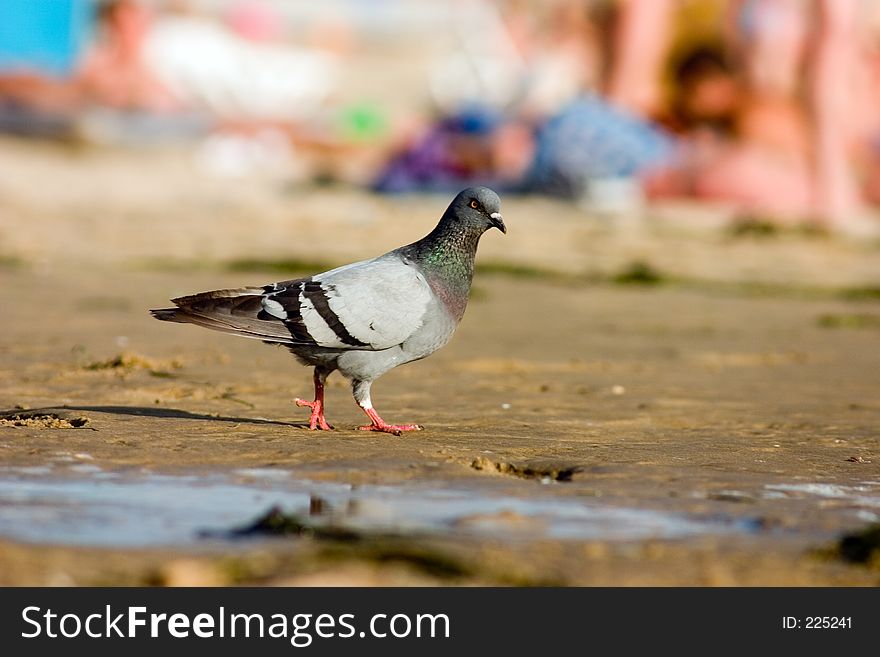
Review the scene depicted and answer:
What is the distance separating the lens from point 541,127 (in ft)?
59.8

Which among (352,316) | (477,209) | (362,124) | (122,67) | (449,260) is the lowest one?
(352,316)

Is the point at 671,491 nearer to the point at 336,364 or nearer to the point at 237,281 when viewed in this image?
the point at 336,364

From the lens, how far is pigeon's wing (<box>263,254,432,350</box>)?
16.2 feet

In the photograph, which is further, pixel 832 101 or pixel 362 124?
pixel 362 124

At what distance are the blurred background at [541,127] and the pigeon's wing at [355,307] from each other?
282 inches

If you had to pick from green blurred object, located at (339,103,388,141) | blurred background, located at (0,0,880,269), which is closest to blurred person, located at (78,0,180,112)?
blurred background, located at (0,0,880,269)

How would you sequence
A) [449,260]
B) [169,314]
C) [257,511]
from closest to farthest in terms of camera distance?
[257,511] → [169,314] → [449,260]

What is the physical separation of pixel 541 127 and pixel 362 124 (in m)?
14.8

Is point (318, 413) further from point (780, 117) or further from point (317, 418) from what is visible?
point (780, 117)

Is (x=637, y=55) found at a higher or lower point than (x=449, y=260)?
higher

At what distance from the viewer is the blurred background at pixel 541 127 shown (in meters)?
17.3

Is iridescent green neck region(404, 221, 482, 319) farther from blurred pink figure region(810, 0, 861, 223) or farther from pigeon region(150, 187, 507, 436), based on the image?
blurred pink figure region(810, 0, 861, 223)

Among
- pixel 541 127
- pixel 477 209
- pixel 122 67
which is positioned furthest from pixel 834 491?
pixel 122 67
